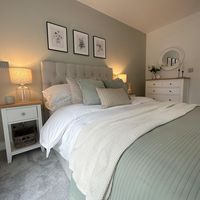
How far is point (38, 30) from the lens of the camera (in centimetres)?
211

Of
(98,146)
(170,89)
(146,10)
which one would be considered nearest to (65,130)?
(98,146)

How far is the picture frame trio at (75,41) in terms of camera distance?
2.23 meters

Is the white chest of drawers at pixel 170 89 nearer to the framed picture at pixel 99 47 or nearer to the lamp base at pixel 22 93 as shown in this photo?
the framed picture at pixel 99 47

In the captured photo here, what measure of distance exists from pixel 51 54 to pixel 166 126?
2.12 metres

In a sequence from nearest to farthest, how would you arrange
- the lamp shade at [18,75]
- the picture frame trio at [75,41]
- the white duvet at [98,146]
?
1. the white duvet at [98,146]
2. the lamp shade at [18,75]
3. the picture frame trio at [75,41]

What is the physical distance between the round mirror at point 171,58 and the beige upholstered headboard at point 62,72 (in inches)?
82.9

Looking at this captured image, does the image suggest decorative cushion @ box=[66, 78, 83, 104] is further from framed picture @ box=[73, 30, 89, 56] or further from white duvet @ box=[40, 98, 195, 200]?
framed picture @ box=[73, 30, 89, 56]

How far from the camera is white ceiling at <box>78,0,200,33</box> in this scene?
2564mm

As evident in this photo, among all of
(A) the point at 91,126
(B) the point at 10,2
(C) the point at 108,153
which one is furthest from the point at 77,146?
(B) the point at 10,2

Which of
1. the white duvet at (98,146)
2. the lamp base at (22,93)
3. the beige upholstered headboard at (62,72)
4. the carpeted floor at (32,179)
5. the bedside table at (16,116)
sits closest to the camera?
the white duvet at (98,146)

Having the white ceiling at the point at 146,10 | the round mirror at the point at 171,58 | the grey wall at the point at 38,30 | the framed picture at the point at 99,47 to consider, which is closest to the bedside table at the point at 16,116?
the grey wall at the point at 38,30

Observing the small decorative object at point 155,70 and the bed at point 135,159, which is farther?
the small decorative object at point 155,70

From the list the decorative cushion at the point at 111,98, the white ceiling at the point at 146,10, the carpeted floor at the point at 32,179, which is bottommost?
the carpeted floor at the point at 32,179

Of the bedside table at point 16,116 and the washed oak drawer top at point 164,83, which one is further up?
the washed oak drawer top at point 164,83
